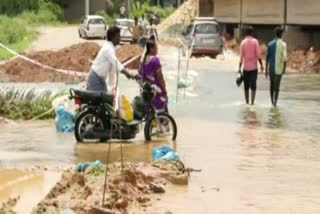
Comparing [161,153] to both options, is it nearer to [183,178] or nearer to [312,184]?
[183,178]

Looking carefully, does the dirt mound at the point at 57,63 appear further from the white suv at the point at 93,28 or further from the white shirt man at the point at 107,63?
the white suv at the point at 93,28

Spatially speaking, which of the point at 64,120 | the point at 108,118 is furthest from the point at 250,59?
the point at 108,118

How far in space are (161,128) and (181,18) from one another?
5603 centimetres

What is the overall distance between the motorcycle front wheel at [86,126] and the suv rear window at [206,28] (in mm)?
30800

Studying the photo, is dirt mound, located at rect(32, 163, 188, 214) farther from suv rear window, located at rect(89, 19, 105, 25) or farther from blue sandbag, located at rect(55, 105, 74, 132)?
suv rear window, located at rect(89, 19, 105, 25)

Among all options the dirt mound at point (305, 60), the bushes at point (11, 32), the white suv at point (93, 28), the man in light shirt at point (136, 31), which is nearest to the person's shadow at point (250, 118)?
the dirt mound at point (305, 60)

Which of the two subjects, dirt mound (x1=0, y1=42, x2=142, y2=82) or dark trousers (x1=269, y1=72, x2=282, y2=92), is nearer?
dark trousers (x1=269, y1=72, x2=282, y2=92)

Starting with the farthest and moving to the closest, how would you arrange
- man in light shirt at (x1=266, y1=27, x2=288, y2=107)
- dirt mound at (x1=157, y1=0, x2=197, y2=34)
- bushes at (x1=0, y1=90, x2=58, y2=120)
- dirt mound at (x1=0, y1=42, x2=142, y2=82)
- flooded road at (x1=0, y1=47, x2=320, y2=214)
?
1. dirt mound at (x1=157, y1=0, x2=197, y2=34)
2. dirt mound at (x1=0, y1=42, x2=142, y2=82)
3. man in light shirt at (x1=266, y1=27, x2=288, y2=107)
4. bushes at (x1=0, y1=90, x2=58, y2=120)
5. flooded road at (x1=0, y1=47, x2=320, y2=214)

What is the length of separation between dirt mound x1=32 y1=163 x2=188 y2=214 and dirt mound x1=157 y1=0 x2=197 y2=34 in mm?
54267

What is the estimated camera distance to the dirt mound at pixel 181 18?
6638cm

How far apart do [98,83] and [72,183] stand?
4708 millimetres

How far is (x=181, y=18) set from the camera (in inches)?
2751

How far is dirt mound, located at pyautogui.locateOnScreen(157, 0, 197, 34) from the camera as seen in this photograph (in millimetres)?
66375

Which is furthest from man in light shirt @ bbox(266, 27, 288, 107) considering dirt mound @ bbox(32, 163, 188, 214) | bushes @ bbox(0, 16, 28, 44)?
bushes @ bbox(0, 16, 28, 44)
